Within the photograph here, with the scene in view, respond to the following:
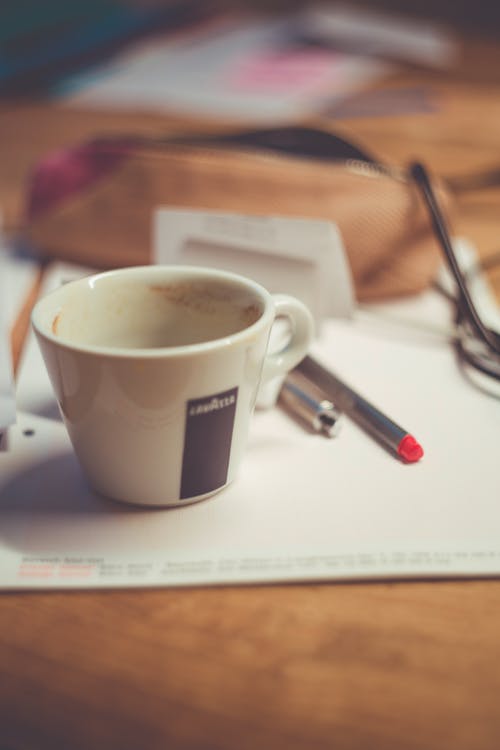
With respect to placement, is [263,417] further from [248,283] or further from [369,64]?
[369,64]

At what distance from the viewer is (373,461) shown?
13.9 inches

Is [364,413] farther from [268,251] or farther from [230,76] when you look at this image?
[230,76]

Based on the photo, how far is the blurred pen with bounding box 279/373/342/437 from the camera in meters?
0.37

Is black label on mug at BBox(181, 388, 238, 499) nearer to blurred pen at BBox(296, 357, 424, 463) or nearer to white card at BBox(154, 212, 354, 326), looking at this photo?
blurred pen at BBox(296, 357, 424, 463)

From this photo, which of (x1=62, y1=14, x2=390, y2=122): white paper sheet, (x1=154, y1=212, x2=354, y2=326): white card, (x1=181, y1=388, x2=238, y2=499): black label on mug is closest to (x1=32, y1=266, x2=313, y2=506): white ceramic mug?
(x1=181, y1=388, x2=238, y2=499): black label on mug

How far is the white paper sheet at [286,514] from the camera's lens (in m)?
0.28

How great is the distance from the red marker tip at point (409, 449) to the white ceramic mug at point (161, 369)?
0.06 meters

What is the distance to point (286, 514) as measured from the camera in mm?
315

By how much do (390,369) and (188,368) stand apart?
0.65 feet

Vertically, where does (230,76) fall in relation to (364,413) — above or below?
below

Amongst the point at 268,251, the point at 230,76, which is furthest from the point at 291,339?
the point at 230,76

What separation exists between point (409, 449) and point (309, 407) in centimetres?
6

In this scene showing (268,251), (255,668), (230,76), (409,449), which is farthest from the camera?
(230,76)

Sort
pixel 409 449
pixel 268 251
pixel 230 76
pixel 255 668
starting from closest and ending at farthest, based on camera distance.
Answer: pixel 255 668, pixel 409 449, pixel 268 251, pixel 230 76
